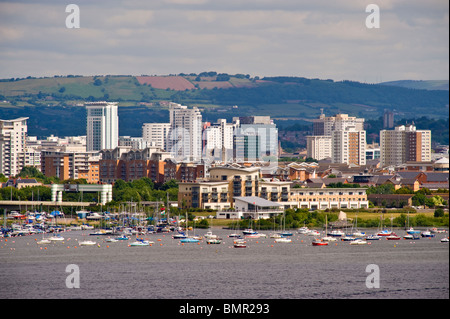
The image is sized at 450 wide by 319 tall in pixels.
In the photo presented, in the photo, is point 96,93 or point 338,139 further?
point 96,93

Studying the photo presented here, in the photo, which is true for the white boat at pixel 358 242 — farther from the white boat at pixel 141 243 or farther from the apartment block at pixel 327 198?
the apartment block at pixel 327 198

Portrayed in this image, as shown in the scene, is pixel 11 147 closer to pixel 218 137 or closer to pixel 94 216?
pixel 218 137

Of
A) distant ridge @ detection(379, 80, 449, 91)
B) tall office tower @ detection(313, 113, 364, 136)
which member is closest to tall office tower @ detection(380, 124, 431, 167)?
tall office tower @ detection(313, 113, 364, 136)

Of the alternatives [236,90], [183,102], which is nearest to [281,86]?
[236,90]

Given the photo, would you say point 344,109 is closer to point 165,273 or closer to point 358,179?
point 358,179

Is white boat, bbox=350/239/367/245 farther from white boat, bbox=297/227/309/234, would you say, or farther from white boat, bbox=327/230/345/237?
white boat, bbox=297/227/309/234
